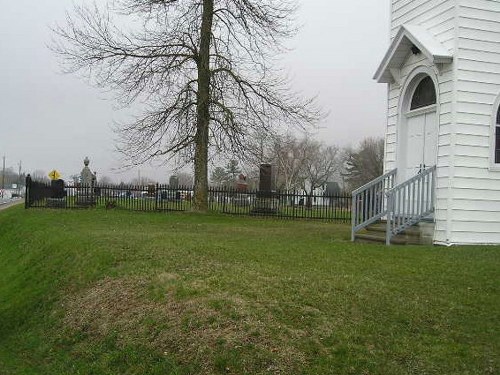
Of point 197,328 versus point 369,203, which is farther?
point 369,203

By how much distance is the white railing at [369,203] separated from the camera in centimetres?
1238

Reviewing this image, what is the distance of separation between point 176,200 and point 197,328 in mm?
20031

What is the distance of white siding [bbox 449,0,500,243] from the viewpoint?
37.4ft

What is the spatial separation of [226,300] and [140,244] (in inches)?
181

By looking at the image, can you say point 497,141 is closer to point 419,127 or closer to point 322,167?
point 419,127

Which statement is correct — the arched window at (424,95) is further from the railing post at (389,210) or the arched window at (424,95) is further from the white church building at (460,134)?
the railing post at (389,210)

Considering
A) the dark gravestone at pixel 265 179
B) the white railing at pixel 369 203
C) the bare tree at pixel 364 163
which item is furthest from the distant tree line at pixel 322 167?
the white railing at pixel 369 203

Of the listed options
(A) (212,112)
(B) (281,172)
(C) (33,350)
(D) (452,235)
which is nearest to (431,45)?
(D) (452,235)

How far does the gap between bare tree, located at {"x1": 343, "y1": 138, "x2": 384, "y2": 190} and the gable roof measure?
61.5m

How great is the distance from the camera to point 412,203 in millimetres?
12133

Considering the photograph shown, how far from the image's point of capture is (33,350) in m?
7.61

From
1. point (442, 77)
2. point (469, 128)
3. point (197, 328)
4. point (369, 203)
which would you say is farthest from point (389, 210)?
point (197, 328)

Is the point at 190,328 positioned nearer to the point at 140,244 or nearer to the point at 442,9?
the point at 140,244

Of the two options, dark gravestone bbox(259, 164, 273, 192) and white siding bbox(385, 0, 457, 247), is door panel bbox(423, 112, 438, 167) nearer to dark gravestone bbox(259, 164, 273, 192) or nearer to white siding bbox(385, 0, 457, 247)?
white siding bbox(385, 0, 457, 247)
